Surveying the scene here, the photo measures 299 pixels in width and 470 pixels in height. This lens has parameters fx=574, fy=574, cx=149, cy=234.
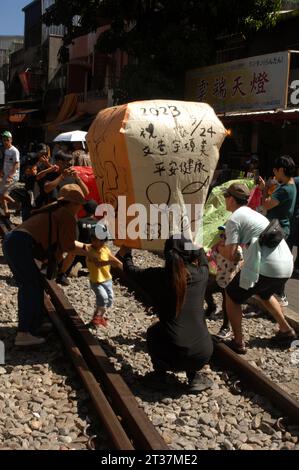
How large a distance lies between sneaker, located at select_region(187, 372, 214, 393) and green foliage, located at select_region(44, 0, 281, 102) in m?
12.2

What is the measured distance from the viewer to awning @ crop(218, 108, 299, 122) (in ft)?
39.3

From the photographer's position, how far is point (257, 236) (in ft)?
17.6

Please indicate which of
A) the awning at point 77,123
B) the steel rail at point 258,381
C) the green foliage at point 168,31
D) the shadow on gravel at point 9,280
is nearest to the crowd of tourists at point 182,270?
the steel rail at point 258,381

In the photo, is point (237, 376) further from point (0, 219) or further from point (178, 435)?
point (0, 219)

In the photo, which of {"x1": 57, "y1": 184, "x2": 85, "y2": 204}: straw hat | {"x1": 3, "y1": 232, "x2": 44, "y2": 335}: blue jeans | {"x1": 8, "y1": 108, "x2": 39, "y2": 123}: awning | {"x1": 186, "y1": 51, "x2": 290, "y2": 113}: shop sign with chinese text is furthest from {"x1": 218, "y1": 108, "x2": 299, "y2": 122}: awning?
{"x1": 8, "y1": 108, "x2": 39, "y2": 123}: awning

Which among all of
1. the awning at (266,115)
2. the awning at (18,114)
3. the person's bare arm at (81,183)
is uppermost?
the awning at (18,114)

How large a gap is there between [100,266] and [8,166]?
18.9ft

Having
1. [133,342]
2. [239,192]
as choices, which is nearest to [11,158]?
[133,342]

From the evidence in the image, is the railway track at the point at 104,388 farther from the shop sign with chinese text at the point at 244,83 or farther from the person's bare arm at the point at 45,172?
the shop sign with chinese text at the point at 244,83

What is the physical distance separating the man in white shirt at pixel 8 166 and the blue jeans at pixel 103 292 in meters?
5.53

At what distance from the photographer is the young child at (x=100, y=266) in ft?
18.7

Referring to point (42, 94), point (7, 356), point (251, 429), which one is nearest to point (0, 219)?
point (7, 356)

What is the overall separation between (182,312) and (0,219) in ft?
26.0
